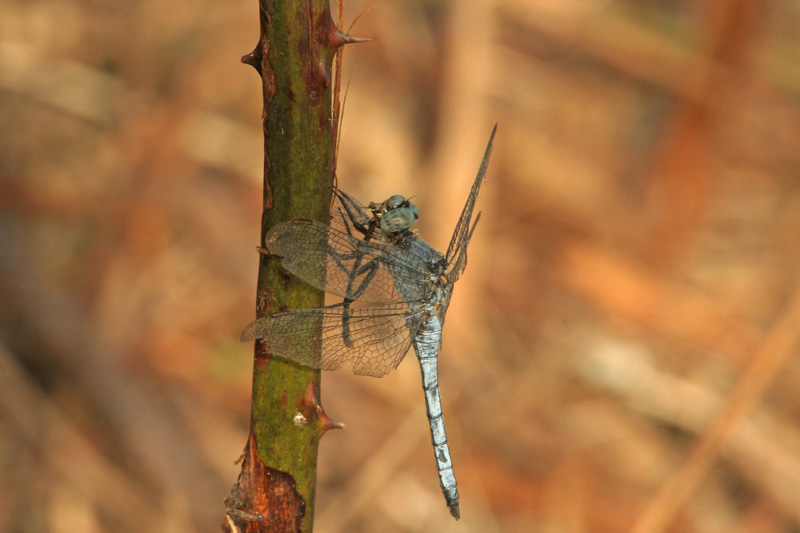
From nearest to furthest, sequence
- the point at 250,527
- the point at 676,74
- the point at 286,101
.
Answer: the point at 286,101 < the point at 250,527 < the point at 676,74

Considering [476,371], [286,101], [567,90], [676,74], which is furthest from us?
[567,90]

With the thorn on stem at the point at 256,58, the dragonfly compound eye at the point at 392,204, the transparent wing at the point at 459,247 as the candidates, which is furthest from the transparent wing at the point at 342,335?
the thorn on stem at the point at 256,58

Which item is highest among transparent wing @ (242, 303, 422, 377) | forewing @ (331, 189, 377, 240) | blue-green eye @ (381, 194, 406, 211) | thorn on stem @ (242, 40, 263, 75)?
blue-green eye @ (381, 194, 406, 211)

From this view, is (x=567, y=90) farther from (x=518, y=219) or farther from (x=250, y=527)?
(x=250, y=527)

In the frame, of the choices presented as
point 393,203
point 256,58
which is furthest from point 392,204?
point 256,58

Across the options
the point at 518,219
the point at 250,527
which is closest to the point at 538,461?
the point at 518,219

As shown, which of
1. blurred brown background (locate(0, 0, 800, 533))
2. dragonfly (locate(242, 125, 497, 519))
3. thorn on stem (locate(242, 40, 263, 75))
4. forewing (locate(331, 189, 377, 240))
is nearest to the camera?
thorn on stem (locate(242, 40, 263, 75))

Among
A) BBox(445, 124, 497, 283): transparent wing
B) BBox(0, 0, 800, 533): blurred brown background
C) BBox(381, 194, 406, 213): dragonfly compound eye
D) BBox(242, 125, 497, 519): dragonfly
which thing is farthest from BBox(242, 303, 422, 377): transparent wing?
BBox(0, 0, 800, 533): blurred brown background

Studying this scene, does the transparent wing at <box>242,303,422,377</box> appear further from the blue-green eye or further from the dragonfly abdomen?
the blue-green eye
